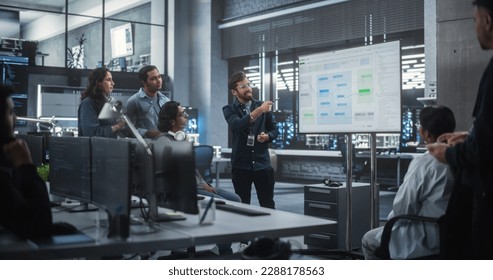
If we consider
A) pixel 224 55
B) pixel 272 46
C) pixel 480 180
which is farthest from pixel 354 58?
pixel 224 55

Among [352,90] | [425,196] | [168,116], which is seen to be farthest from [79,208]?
[352,90]

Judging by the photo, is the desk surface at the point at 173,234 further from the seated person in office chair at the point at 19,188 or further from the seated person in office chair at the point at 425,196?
the seated person in office chair at the point at 425,196

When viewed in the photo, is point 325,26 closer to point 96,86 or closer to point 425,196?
point 96,86

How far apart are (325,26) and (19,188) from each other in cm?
773

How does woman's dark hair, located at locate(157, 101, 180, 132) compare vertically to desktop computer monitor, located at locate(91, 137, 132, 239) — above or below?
above

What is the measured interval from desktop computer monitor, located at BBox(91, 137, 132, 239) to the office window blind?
21.3 ft

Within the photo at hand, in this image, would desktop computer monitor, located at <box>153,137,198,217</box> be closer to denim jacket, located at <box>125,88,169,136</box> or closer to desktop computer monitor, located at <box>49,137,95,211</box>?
desktop computer monitor, located at <box>49,137,95,211</box>

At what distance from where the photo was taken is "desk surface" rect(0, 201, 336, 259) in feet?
4.98

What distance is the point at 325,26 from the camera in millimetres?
8875

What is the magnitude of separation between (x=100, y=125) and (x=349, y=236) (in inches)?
67.4

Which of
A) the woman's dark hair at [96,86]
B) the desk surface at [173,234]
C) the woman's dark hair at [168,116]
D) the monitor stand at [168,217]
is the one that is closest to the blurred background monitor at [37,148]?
the woman's dark hair at [96,86]

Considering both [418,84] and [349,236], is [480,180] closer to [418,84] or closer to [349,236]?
[349,236]

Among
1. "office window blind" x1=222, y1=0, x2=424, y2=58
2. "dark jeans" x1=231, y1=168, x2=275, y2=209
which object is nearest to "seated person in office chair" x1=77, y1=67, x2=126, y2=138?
"dark jeans" x1=231, y1=168, x2=275, y2=209

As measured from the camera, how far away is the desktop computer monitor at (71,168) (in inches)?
81.7
